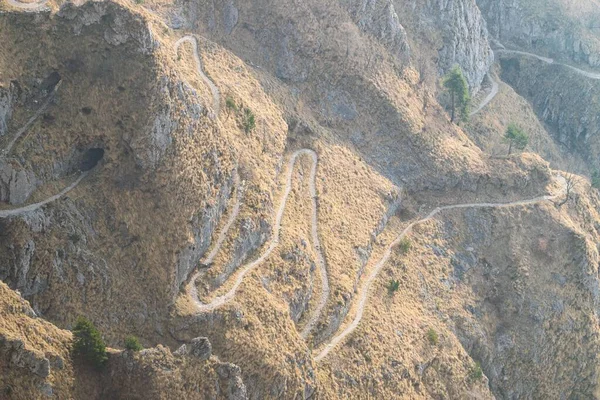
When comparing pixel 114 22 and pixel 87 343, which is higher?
pixel 114 22

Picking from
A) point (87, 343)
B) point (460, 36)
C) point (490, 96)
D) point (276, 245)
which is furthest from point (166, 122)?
point (490, 96)

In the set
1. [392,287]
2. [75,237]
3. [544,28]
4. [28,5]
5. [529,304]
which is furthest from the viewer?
[544,28]

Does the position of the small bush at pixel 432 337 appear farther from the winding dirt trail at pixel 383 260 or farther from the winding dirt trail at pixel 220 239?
the winding dirt trail at pixel 220 239

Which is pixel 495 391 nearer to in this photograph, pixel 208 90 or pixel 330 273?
pixel 330 273

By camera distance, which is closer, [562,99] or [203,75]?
[203,75]

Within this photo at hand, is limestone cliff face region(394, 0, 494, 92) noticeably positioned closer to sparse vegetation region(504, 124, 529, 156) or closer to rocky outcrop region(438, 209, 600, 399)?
sparse vegetation region(504, 124, 529, 156)

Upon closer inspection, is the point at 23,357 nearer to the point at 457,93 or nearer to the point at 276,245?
the point at 276,245

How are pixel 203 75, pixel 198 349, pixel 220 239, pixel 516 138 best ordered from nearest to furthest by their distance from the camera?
1. pixel 198 349
2. pixel 220 239
3. pixel 203 75
4. pixel 516 138

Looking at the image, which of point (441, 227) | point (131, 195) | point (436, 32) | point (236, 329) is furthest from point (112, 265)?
point (436, 32)
